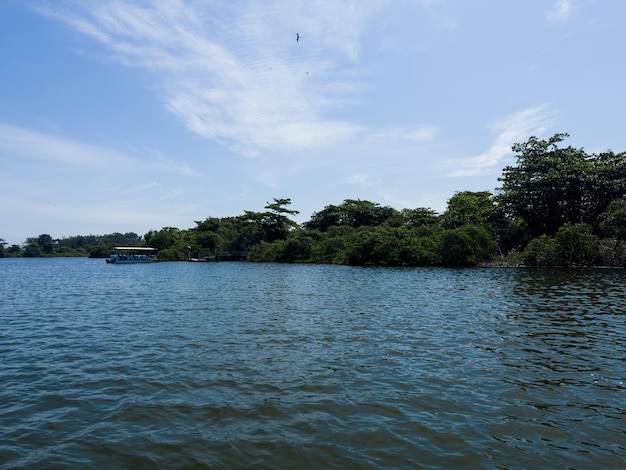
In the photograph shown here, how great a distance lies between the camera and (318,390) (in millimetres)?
10211

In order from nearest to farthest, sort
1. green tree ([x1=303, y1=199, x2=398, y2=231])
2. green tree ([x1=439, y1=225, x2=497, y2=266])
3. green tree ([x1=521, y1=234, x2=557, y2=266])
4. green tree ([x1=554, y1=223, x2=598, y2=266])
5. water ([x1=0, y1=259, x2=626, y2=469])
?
water ([x1=0, y1=259, x2=626, y2=469]) < green tree ([x1=554, y1=223, x2=598, y2=266]) < green tree ([x1=521, y1=234, x2=557, y2=266]) < green tree ([x1=439, y1=225, x2=497, y2=266]) < green tree ([x1=303, y1=199, x2=398, y2=231])

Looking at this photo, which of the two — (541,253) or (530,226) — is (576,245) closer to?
(541,253)

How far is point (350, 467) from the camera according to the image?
6609mm

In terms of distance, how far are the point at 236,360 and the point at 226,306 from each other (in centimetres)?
1254

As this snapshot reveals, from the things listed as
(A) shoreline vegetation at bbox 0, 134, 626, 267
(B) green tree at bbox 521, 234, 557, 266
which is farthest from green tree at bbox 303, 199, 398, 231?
(B) green tree at bbox 521, 234, 557, 266

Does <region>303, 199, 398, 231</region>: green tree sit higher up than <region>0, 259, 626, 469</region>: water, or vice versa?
<region>303, 199, 398, 231</region>: green tree

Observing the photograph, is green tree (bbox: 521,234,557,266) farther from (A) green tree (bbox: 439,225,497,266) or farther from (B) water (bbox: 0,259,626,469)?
(B) water (bbox: 0,259,626,469)

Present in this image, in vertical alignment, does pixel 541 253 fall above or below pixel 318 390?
above

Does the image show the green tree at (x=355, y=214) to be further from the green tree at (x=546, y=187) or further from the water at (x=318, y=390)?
the water at (x=318, y=390)

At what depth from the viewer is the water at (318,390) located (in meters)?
7.15

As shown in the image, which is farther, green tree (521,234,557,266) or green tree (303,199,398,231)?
green tree (303,199,398,231)

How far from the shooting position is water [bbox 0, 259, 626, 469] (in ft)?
23.5

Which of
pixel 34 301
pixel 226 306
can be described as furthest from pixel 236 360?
pixel 34 301

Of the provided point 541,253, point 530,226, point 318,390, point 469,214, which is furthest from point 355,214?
point 318,390
